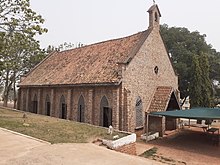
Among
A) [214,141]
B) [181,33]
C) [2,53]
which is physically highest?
[181,33]

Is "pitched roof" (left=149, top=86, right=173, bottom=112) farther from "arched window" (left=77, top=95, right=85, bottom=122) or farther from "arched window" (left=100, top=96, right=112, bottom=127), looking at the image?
Answer: "arched window" (left=77, top=95, right=85, bottom=122)

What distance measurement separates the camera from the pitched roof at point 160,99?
2214cm

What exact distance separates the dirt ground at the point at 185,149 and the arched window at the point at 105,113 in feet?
13.3

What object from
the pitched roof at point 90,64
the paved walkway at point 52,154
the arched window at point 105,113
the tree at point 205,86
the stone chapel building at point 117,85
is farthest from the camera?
the tree at point 205,86

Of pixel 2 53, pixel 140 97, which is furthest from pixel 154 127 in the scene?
pixel 2 53

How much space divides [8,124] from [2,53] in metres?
5.96

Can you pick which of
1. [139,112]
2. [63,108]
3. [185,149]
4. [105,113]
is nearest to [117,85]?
[105,113]

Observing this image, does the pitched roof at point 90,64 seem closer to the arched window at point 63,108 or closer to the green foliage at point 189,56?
the arched window at point 63,108

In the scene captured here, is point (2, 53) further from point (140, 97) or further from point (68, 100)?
point (140, 97)

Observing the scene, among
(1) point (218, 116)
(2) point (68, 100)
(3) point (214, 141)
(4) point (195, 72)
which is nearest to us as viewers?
(1) point (218, 116)

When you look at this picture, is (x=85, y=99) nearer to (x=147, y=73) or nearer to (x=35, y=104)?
(x=147, y=73)

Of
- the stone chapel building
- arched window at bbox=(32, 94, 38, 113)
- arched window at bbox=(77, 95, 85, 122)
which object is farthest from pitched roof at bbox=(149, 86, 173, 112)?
arched window at bbox=(32, 94, 38, 113)

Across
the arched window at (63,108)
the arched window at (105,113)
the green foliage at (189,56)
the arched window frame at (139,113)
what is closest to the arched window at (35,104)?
the arched window at (63,108)

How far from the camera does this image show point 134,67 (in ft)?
71.3
